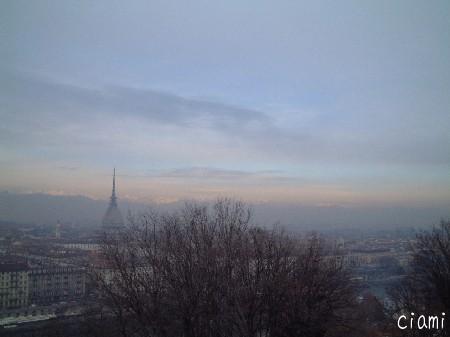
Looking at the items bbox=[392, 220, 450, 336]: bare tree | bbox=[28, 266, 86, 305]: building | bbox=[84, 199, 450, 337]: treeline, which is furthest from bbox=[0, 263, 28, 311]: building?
bbox=[392, 220, 450, 336]: bare tree

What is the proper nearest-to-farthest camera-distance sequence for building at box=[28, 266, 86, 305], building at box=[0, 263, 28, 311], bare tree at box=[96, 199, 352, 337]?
bare tree at box=[96, 199, 352, 337], building at box=[0, 263, 28, 311], building at box=[28, 266, 86, 305]

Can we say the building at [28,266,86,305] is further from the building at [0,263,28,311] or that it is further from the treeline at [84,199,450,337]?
the treeline at [84,199,450,337]

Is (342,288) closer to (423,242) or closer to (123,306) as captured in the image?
(423,242)

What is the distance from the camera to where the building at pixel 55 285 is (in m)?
27.6

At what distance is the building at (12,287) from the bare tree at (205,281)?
59.3 feet

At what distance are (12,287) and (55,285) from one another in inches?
107

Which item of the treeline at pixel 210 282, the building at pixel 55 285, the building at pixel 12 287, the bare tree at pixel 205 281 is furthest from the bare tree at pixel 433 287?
the building at pixel 12 287

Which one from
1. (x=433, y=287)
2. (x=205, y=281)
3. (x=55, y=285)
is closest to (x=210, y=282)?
(x=205, y=281)

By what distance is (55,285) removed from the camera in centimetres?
2850

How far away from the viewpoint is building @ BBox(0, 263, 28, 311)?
84.6ft

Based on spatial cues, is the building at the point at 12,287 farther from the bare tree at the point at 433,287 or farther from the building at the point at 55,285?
the bare tree at the point at 433,287

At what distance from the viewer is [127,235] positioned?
10.7 meters

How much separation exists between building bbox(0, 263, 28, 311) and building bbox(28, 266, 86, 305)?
41 cm

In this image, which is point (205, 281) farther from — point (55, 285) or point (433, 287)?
point (55, 285)
